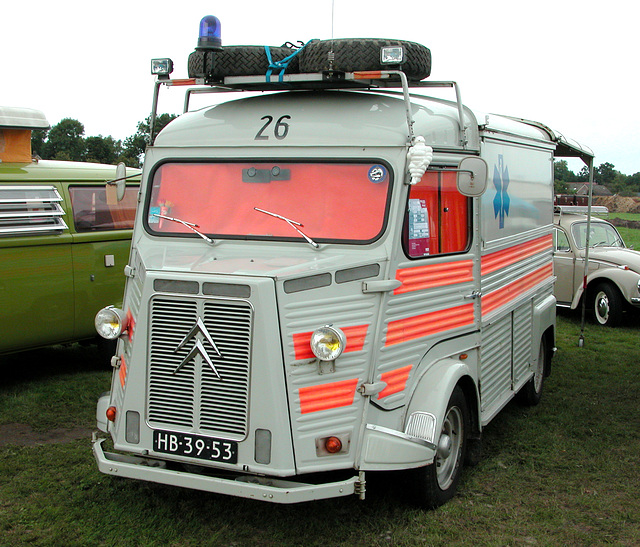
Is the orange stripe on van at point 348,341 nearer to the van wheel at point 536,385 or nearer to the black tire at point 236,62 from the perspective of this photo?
the black tire at point 236,62

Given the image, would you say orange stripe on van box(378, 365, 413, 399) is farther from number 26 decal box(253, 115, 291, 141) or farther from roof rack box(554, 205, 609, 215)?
roof rack box(554, 205, 609, 215)

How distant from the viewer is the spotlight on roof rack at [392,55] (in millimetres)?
4793

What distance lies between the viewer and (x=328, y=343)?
4.17 m

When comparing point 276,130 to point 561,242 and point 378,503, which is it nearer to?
point 378,503

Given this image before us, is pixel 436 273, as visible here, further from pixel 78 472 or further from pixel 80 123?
pixel 80 123

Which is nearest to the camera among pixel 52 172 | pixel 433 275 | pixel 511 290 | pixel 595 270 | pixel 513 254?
pixel 433 275

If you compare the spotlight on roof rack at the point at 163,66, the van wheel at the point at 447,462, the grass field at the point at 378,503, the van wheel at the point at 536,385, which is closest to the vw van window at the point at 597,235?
the van wheel at the point at 536,385

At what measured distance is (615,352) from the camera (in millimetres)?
10359

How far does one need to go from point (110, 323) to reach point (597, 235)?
10.8 m

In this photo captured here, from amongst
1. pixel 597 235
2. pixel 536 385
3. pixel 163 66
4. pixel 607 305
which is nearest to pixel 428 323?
pixel 163 66

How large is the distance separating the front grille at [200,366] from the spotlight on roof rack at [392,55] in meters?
1.91

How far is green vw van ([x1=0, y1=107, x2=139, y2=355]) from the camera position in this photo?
7.52m

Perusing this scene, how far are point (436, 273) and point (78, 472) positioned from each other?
307 centimetres

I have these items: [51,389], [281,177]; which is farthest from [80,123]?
[281,177]
